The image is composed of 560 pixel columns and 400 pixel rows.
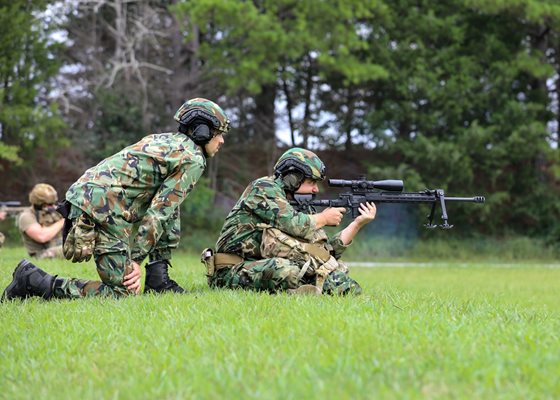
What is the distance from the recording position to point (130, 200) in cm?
694

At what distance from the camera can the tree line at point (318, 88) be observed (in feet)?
77.9

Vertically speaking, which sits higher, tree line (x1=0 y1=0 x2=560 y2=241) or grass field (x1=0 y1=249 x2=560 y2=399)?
tree line (x1=0 y1=0 x2=560 y2=241)

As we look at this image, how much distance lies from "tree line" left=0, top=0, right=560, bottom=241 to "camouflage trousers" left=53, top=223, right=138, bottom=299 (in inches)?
647

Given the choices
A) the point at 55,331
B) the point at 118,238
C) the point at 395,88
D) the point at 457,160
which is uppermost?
the point at 395,88

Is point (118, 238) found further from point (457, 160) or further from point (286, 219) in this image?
point (457, 160)

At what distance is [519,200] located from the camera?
89.4 ft

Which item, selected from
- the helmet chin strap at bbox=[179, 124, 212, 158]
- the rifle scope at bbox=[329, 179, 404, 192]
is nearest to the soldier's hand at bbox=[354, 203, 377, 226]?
the rifle scope at bbox=[329, 179, 404, 192]

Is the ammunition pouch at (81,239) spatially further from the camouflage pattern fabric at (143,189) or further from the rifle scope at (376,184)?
the rifle scope at (376,184)

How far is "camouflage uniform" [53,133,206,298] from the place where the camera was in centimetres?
666

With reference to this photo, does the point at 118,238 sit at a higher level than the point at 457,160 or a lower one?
lower

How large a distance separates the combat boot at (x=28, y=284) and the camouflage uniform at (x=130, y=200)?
99mm

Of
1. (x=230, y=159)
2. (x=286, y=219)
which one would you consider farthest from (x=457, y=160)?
(x=286, y=219)

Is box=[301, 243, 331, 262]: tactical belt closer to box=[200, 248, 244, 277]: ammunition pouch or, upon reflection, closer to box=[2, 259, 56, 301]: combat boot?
box=[200, 248, 244, 277]: ammunition pouch

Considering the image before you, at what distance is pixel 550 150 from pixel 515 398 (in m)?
23.7
